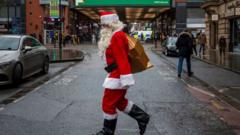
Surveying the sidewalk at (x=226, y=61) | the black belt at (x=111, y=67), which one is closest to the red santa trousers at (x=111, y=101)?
the black belt at (x=111, y=67)

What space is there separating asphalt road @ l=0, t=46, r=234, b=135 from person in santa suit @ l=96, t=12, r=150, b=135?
3.32 feet

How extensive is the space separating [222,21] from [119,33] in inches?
1408

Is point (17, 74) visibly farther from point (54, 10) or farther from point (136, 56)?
point (54, 10)

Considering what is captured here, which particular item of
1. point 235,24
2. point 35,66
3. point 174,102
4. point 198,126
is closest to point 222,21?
point 235,24

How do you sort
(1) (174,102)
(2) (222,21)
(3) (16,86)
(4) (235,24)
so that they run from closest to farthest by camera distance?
1. (1) (174,102)
2. (3) (16,86)
3. (4) (235,24)
4. (2) (222,21)

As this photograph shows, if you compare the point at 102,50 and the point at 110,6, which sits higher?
the point at 110,6

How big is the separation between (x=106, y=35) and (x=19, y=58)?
769 centimetres

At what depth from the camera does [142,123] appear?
6.72 m

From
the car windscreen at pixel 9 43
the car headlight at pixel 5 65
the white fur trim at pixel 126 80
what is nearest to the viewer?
the white fur trim at pixel 126 80

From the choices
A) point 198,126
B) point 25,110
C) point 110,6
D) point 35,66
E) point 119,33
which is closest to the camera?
point 119,33

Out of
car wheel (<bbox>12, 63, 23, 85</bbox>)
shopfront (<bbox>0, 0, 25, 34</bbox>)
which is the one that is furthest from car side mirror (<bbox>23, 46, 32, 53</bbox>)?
shopfront (<bbox>0, 0, 25, 34</bbox>)

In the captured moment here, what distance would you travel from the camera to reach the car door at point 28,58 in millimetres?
14253

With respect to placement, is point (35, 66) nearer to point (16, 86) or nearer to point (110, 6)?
point (16, 86)

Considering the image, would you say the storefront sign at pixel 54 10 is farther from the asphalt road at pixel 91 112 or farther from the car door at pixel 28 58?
the asphalt road at pixel 91 112
